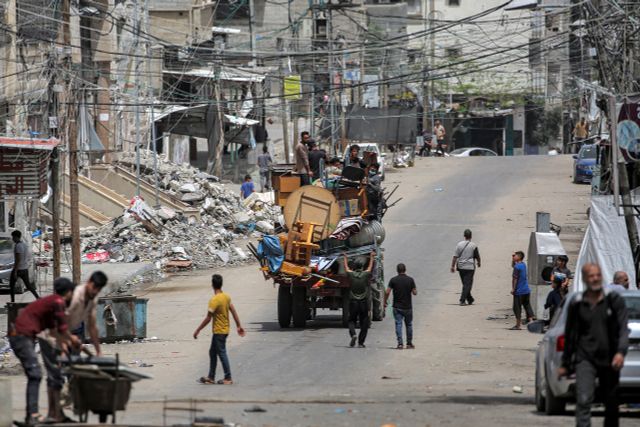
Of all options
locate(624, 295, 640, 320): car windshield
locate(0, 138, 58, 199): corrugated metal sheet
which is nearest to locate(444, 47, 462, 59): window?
locate(0, 138, 58, 199): corrugated metal sheet

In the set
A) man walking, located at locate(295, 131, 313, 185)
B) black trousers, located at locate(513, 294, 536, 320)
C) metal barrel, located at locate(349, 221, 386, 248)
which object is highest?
man walking, located at locate(295, 131, 313, 185)

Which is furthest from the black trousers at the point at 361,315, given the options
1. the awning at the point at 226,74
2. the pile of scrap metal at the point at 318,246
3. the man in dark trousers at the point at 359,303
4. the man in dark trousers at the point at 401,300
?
the awning at the point at 226,74

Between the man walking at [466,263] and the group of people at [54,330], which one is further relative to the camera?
the man walking at [466,263]

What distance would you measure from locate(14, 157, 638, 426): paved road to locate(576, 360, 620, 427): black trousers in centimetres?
188

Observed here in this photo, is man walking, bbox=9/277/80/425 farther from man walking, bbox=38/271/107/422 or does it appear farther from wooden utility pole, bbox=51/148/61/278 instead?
wooden utility pole, bbox=51/148/61/278

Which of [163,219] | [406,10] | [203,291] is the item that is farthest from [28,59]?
[406,10]

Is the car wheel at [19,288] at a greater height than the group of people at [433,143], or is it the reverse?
the group of people at [433,143]

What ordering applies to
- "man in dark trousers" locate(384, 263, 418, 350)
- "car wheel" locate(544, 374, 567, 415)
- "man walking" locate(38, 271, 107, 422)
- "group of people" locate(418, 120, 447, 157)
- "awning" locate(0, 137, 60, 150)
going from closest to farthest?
"man walking" locate(38, 271, 107, 422) → "car wheel" locate(544, 374, 567, 415) → "man in dark trousers" locate(384, 263, 418, 350) → "awning" locate(0, 137, 60, 150) → "group of people" locate(418, 120, 447, 157)

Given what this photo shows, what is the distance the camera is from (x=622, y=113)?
21.2m

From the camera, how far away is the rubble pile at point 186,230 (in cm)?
3872

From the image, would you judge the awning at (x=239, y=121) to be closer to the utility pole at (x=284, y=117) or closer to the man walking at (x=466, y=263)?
the utility pole at (x=284, y=117)

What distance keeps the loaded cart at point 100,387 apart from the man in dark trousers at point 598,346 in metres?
3.98

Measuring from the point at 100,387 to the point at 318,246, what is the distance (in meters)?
12.3

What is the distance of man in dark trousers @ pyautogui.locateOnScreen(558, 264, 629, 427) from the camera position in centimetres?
1153
